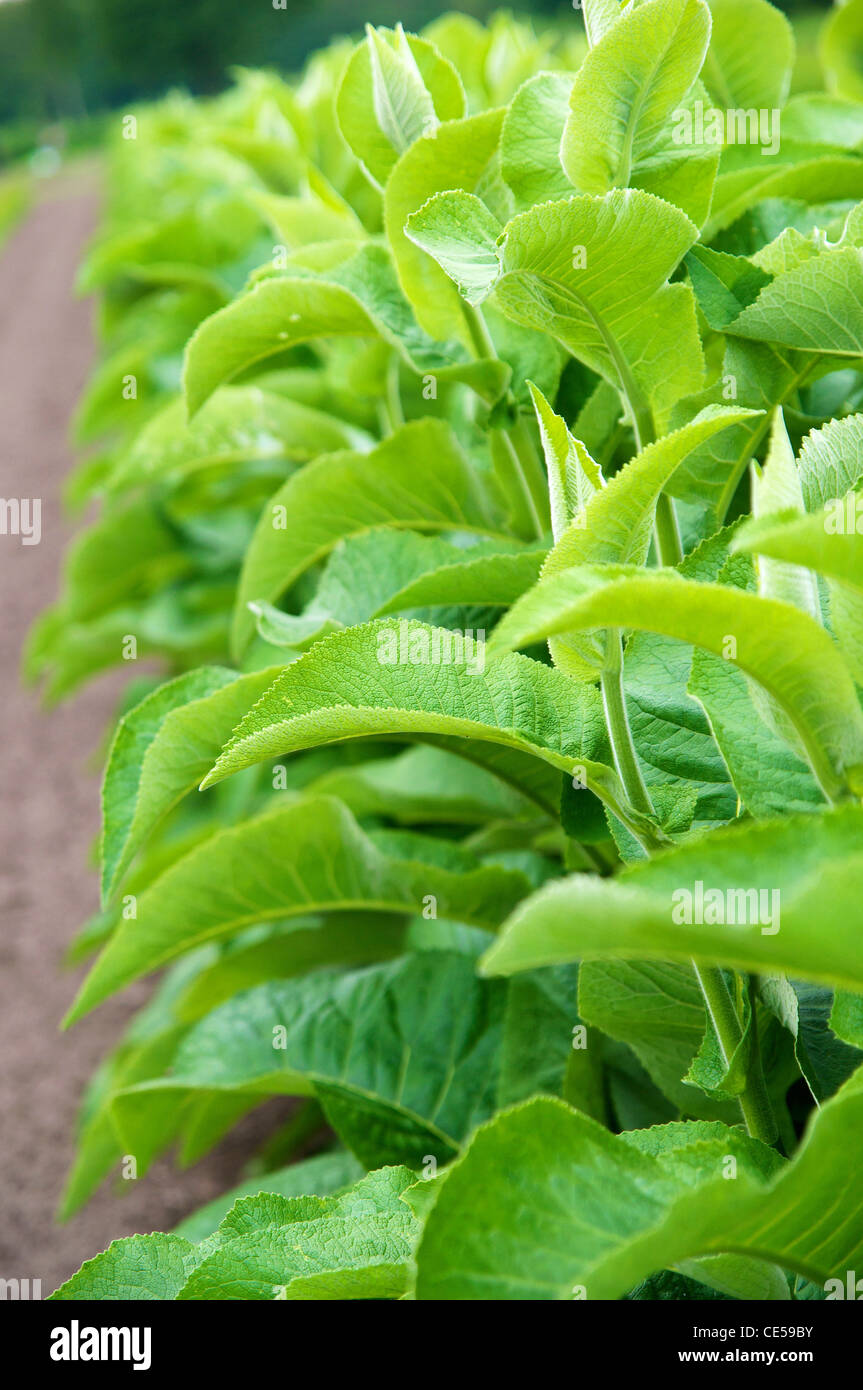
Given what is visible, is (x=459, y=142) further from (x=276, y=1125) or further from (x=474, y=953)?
(x=276, y=1125)

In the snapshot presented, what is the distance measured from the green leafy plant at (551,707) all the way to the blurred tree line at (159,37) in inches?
1303

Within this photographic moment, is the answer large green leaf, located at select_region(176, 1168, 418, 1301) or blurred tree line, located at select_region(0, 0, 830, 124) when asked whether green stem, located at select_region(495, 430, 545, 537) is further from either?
blurred tree line, located at select_region(0, 0, 830, 124)

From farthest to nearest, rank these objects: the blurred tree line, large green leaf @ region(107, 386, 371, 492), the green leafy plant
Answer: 1. the blurred tree line
2. large green leaf @ region(107, 386, 371, 492)
3. the green leafy plant

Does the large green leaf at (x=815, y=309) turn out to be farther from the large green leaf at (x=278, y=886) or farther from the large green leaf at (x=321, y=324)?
the large green leaf at (x=278, y=886)

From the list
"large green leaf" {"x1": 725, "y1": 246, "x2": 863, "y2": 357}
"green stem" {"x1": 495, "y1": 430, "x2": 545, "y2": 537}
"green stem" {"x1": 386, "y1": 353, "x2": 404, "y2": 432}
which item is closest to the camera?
"large green leaf" {"x1": 725, "y1": 246, "x2": 863, "y2": 357}

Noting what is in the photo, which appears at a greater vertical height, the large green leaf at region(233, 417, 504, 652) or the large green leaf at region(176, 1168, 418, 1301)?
the large green leaf at region(233, 417, 504, 652)

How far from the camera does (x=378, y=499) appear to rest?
126 centimetres

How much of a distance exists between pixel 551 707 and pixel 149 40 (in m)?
46.4

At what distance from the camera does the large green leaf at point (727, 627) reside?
585 millimetres

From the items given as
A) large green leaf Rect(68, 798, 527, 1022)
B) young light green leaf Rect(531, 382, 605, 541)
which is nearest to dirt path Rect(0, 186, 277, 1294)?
large green leaf Rect(68, 798, 527, 1022)

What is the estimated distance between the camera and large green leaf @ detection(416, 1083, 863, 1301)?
58cm

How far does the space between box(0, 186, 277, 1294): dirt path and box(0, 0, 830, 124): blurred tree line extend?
28022 mm
